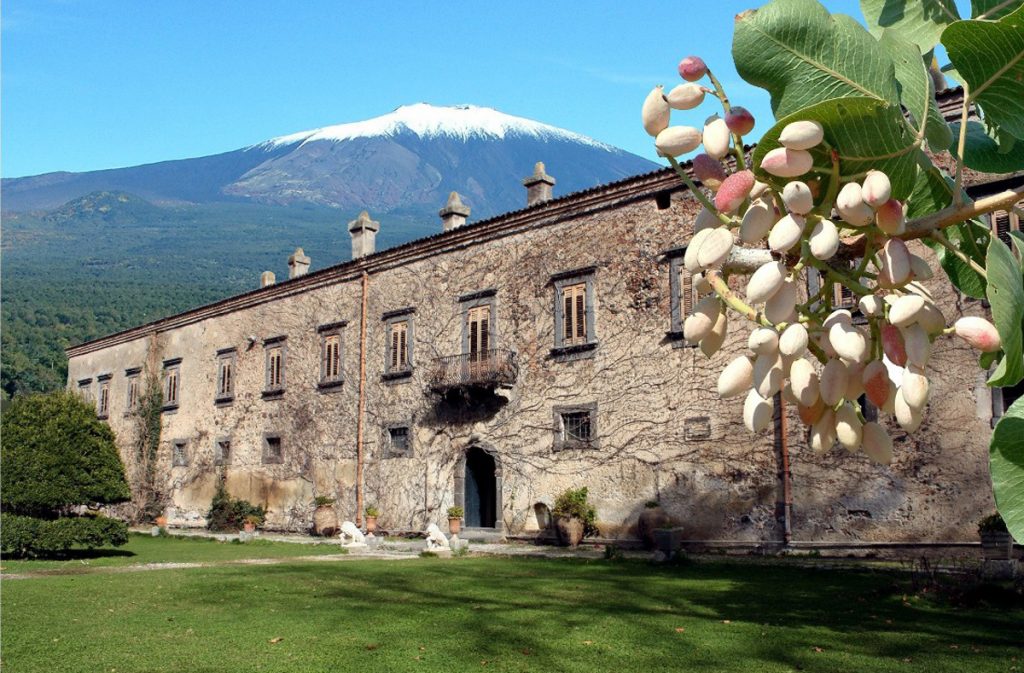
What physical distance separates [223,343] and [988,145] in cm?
3060

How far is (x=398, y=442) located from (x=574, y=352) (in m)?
6.55

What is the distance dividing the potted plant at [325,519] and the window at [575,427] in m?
8.17

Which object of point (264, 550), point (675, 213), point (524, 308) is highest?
point (675, 213)

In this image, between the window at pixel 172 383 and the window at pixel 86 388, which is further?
the window at pixel 86 388

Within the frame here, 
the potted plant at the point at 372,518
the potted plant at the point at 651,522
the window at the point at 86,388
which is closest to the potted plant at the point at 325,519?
the potted plant at the point at 372,518

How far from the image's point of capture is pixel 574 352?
19.6 m

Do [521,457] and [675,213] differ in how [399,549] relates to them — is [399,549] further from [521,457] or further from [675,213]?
[675,213]

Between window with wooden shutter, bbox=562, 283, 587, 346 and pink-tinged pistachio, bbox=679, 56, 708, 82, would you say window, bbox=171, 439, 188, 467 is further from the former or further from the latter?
pink-tinged pistachio, bbox=679, 56, 708, 82

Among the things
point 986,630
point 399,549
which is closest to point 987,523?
point 986,630

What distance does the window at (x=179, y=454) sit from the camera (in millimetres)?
30625

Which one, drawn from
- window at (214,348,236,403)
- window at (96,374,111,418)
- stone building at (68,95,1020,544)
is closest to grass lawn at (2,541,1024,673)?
stone building at (68,95,1020,544)

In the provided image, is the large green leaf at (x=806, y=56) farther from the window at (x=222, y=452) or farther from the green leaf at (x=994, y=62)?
the window at (x=222, y=452)

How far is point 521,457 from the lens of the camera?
20.4m

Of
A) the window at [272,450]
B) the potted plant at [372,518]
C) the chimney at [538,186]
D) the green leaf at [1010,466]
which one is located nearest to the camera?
the green leaf at [1010,466]
